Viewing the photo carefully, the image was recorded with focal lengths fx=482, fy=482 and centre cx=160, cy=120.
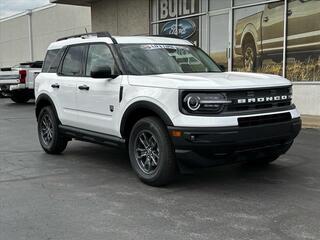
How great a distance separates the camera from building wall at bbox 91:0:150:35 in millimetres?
18516

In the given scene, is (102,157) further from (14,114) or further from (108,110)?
(14,114)

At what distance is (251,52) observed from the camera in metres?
14.3

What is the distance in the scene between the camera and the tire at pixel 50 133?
25.9 feet

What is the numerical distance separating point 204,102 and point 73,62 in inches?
117

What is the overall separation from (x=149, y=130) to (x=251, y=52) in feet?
30.0

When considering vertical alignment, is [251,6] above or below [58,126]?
above

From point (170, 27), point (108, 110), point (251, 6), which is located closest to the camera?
point (108, 110)

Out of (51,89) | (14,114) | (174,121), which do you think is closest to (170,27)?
(14,114)

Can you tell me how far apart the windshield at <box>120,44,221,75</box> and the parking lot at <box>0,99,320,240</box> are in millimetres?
1435

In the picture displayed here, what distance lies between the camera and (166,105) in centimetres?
553

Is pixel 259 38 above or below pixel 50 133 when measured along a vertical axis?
above

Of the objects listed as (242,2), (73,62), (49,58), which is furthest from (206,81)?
(242,2)

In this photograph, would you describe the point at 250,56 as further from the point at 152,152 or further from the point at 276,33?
the point at 152,152

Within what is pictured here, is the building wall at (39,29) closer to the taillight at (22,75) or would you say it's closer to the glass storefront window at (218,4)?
the taillight at (22,75)
